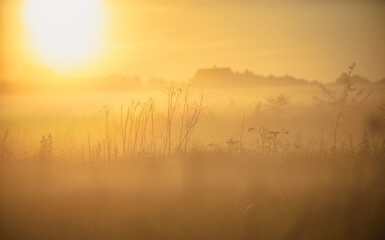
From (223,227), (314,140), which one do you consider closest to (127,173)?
(223,227)

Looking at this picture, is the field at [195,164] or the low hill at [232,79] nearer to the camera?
the field at [195,164]

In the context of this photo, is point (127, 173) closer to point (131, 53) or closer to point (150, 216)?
point (150, 216)

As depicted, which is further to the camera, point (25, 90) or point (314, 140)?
point (314, 140)

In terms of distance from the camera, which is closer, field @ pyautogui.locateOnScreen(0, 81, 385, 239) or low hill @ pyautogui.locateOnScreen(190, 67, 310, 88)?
field @ pyautogui.locateOnScreen(0, 81, 385, 239)

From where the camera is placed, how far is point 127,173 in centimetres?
553

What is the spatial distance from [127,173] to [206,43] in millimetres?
1624

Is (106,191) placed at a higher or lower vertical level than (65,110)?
lower

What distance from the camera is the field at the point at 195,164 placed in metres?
5.28

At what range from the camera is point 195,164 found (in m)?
5.65

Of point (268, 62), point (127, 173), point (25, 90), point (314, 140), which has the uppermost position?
point (268, 62)

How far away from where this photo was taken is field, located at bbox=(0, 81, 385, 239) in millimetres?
5281

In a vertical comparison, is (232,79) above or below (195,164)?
above

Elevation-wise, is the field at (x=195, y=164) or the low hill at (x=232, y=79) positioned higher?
the low hill at (x=232, y=79)

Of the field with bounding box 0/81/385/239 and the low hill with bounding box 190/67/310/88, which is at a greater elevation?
the low hill with bounding box 190/67/310/88
